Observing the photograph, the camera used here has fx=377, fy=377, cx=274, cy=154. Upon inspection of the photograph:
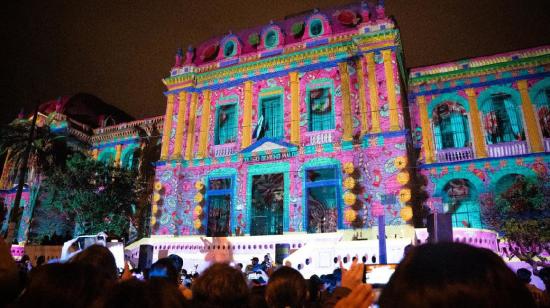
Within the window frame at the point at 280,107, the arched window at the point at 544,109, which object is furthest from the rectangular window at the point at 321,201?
the arched window at the point at 544,109

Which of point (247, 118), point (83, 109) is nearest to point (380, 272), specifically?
point (247, 118)

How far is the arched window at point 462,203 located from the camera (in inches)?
672

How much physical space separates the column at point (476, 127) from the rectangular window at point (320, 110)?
22.2ft

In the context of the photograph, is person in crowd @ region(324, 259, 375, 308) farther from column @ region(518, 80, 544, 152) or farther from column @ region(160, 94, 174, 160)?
column @ region(160, 94, 174, 160)

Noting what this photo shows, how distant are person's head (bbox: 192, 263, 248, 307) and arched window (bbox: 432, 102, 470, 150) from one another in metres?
18.1

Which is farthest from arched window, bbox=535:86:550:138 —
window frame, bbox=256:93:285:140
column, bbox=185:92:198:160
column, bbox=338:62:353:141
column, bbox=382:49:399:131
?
column, bbox=185:92:198:160

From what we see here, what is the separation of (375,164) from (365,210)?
198 cm

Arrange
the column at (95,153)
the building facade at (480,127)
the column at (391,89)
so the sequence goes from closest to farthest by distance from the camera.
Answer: the column at (391,89) → the building facade at (480,127) → the column at (95,153)

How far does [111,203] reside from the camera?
2072 centimetres

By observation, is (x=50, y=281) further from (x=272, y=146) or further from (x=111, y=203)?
(x=111, y=203)

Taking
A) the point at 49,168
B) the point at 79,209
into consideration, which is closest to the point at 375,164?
the point at 79,209

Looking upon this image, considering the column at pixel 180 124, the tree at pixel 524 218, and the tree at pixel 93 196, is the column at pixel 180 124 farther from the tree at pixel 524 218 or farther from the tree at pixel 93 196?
the tree at pixel 524 218

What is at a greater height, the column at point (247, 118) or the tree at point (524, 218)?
the column at point (247, 118)

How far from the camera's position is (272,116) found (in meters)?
19.6
